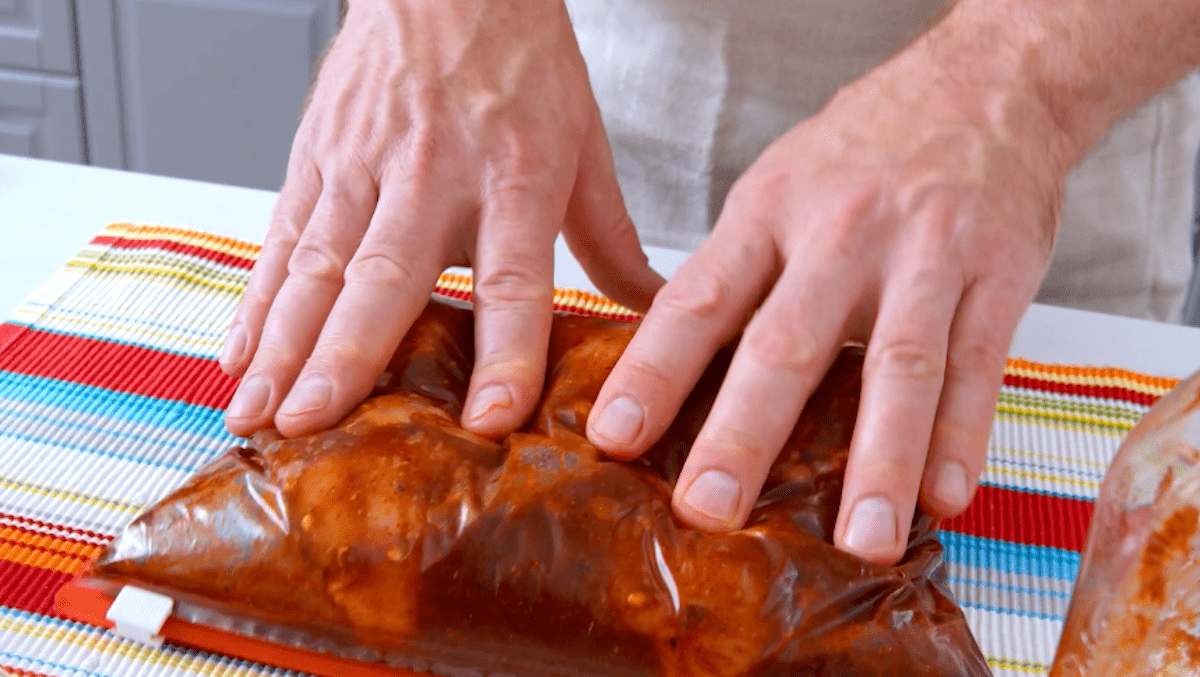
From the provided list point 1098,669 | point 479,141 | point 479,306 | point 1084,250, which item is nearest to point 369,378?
point 479,306

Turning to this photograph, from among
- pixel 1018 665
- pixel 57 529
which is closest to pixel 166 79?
pixel 57 529

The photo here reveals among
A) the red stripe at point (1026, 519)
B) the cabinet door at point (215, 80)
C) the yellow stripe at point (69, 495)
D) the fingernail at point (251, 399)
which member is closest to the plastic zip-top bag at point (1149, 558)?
the red stripe at point (1026, 519)

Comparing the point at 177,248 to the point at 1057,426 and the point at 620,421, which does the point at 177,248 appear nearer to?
the point at 620,421

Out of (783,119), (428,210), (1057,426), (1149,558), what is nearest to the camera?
(1149,558)

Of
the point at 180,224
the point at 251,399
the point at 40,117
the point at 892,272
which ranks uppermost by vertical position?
the point at 892,272

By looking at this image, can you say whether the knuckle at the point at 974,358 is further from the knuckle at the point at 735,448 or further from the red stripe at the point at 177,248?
the red stripe at the point at 177,248

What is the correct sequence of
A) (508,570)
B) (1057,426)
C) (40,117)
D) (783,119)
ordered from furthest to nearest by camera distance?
(40,117) → (783,119) → (1057,426) → (508,570)

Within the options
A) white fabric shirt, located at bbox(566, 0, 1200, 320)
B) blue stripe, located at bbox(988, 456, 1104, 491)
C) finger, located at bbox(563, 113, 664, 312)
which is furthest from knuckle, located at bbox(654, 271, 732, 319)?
white fabric shirt, located at bbox(566, 0, 1200, 320)
